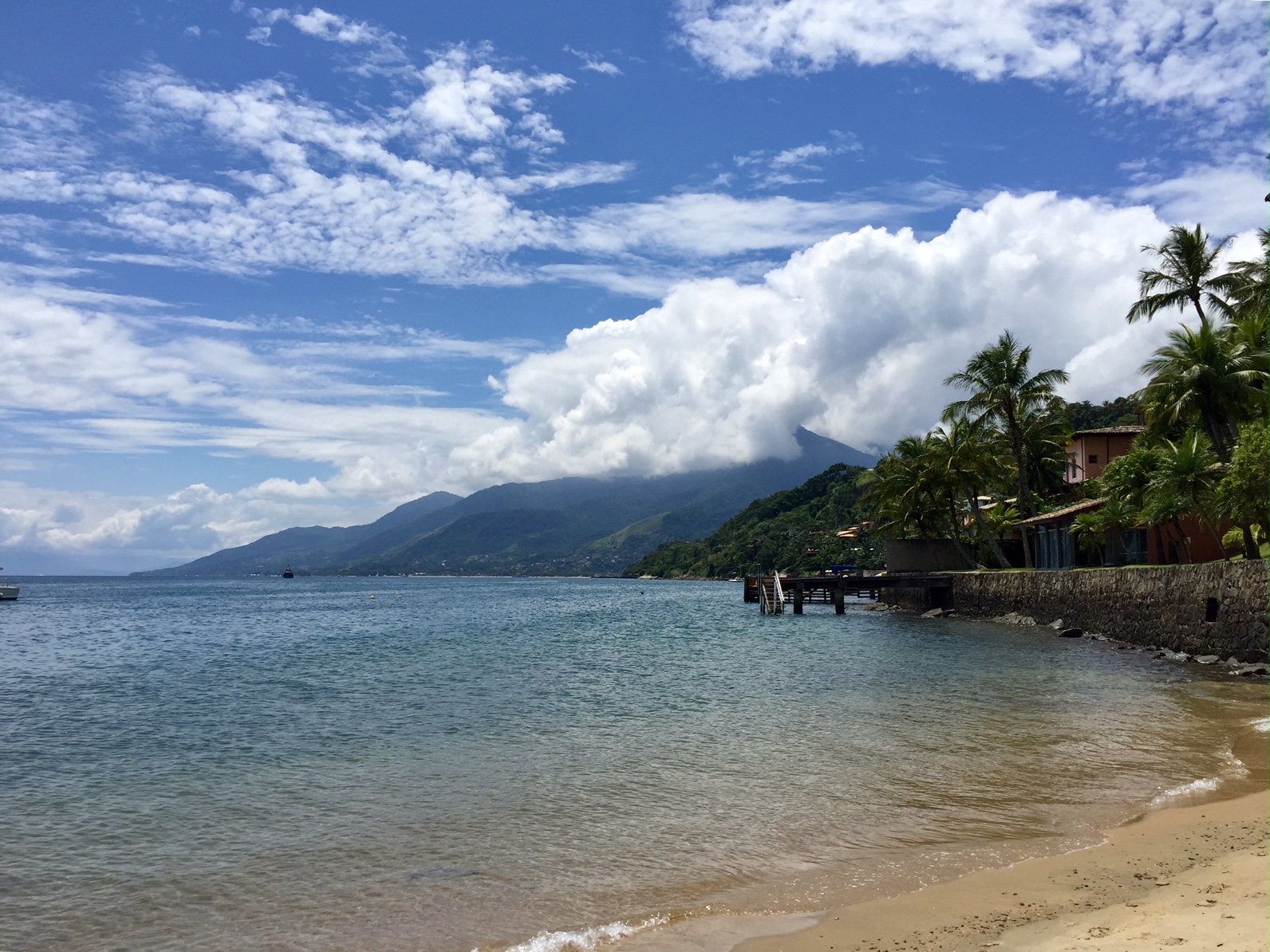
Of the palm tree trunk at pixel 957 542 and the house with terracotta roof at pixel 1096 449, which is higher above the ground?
the house with terracotta roof at pixel 1096 449

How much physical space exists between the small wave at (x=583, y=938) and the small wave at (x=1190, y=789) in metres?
6.47

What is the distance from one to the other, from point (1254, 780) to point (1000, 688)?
9.07 metres

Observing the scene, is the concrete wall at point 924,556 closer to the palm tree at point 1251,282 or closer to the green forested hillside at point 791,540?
the palm tree at point 1251,282

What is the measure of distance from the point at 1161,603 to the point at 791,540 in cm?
9757

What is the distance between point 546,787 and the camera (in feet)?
38.1

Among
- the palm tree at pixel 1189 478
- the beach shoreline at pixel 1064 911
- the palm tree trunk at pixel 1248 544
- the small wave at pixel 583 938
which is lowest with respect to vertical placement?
the small wave at pixel 583 938

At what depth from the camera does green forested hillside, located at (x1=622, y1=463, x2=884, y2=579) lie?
10838 cm

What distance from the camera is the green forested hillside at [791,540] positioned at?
108m

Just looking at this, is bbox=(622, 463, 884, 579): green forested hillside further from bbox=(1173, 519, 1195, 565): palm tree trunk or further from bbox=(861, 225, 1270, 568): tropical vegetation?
bbox=(1173, 519, 1195, 565): palm tree trunk

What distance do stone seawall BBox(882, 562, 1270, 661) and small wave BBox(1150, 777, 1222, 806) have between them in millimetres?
13027

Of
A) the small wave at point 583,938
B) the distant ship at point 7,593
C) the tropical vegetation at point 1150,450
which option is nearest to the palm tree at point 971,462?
the tropical vegetation at point 1150,450

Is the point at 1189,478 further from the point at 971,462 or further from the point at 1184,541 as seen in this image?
the point at 971,462

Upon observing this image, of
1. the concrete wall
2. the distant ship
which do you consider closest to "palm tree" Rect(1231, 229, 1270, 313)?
the concrete wall

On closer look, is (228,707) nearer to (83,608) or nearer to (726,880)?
(726,880)
